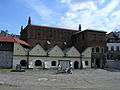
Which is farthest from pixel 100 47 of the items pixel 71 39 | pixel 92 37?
pixel 71 39

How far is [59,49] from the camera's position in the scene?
48906 mm

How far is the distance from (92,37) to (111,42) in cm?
1620

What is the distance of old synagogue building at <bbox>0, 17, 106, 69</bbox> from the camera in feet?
148

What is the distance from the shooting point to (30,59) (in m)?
45.0

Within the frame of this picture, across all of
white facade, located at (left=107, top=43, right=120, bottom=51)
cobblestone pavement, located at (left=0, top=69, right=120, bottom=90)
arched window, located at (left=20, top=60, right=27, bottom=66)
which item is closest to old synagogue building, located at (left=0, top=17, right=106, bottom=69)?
arched window, located at (left=20, top=60, right=27, bottom=66)

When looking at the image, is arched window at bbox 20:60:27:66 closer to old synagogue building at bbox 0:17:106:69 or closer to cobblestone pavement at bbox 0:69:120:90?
old synagogue building at bbox 0:17:106:69

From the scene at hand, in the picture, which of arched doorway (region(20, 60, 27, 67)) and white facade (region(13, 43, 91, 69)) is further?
arched doorway (region(20, 60, 27, 67))

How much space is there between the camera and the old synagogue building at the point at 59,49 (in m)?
45.0

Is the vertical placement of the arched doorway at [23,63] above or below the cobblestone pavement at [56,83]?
above

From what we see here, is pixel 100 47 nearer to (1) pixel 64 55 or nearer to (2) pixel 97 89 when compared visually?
(1) pixel 64 55

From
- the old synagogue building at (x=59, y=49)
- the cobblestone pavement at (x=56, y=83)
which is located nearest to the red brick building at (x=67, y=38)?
the old synagogue building at (x=59, y=49)

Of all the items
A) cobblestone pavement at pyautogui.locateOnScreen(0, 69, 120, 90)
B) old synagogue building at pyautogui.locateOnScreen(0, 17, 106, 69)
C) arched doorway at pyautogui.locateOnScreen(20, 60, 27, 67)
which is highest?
old synagogue building at pyautogui.locateOnScreen(0, 17, 106, 69)

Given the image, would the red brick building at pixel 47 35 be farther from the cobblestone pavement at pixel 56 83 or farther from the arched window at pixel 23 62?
the cobblestone pavement at pixel 56 83

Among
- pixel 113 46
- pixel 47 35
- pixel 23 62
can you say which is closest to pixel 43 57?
pixel 23 62
